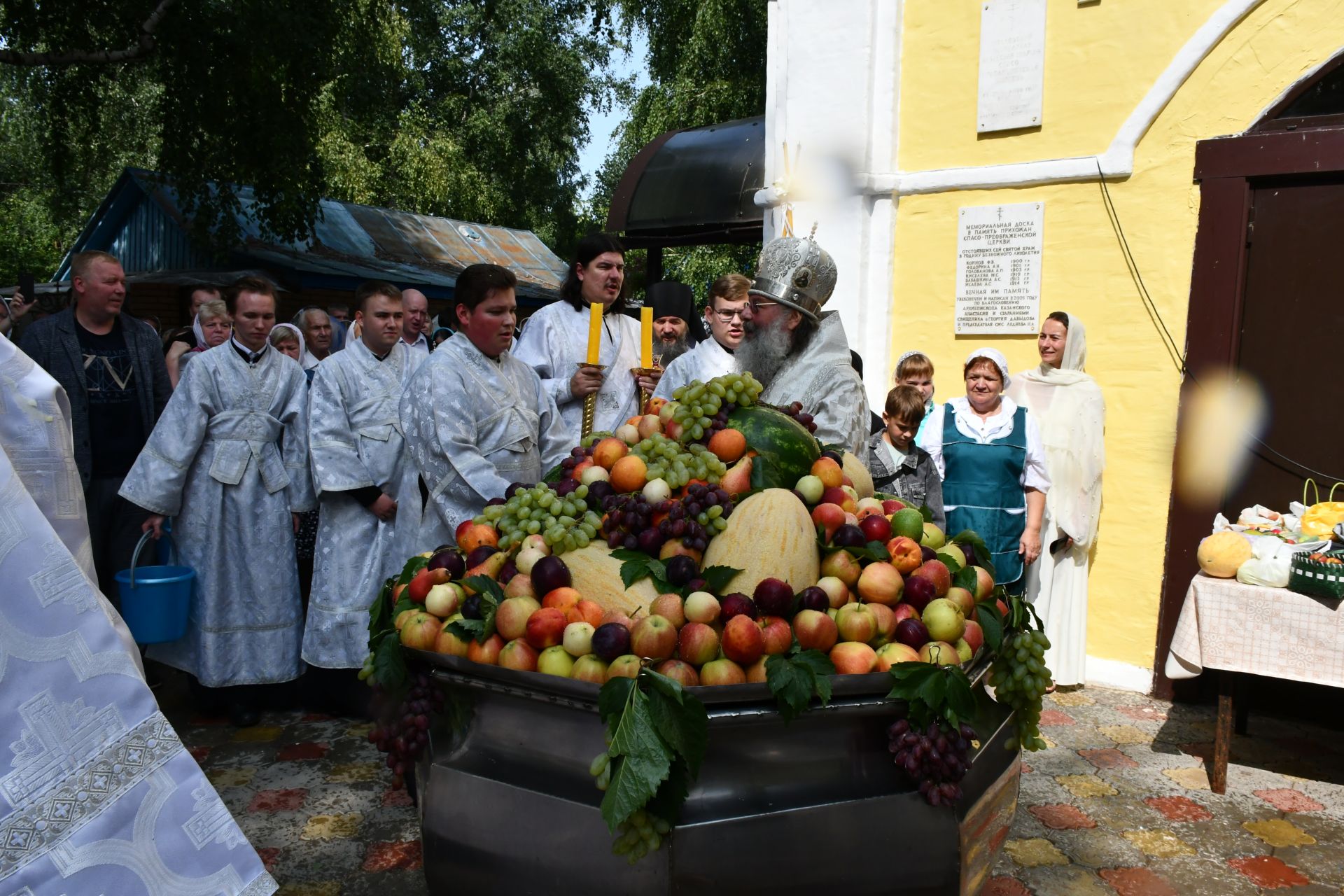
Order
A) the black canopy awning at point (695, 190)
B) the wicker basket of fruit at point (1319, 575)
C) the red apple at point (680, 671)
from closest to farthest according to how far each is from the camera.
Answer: the red apple at point (680, 671) < the wicker basket of fruit at point (1319, 575) < the black canopy awning at point (695, 190)

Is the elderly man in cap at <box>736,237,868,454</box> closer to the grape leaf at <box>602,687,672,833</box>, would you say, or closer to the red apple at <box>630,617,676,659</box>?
the red apple at <box>630,617,676,659</box>

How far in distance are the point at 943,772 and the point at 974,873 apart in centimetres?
38

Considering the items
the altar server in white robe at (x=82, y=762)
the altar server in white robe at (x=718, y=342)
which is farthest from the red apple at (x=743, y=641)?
the altar server in white robe at (x=718, y=342)

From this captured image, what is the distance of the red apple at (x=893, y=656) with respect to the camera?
210 centimetres

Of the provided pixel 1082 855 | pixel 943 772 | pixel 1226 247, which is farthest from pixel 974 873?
pixel 1226 247

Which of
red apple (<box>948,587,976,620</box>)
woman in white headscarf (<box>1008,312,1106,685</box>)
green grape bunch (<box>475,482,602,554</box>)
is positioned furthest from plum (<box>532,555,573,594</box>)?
woman in white headscarf (<box>1008,312,1106,685</box>)

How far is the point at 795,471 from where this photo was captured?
2.72 meters

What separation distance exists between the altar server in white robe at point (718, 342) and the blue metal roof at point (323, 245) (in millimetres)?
11685

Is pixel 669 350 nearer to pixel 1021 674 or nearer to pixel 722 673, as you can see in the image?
pixel 1021 674

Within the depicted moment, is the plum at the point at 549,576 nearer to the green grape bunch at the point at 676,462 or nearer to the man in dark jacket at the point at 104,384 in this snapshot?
the green grape bunch at the point at 676,462

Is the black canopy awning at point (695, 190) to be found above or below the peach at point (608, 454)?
above

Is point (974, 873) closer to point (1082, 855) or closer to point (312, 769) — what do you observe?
point (1082, 855)

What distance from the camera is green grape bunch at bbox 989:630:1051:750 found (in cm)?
236

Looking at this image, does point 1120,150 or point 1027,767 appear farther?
point 1120,150
